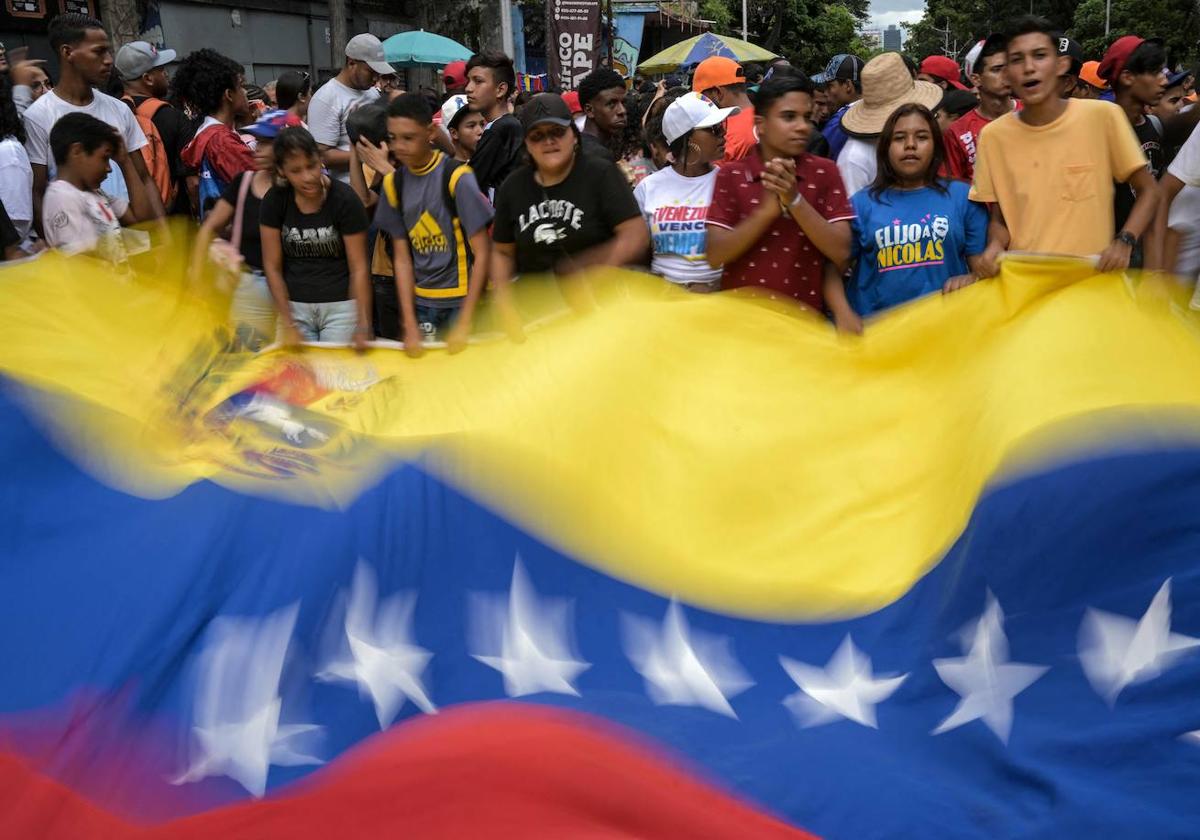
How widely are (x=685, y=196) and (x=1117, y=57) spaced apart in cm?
447

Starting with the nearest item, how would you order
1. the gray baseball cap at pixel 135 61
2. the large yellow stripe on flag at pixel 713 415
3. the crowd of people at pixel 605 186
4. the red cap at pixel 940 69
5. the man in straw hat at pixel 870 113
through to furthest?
the large yellow stripe on flag at pixel 713 415, the crowd of people at pixel 605 186, the man in straw hat at pixel 870 113, the gray baseball cap at pixel 135 61, the red cap at pixel 940 69

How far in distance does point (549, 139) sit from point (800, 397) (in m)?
1.76

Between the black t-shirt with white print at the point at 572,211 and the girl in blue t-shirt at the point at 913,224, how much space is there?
1.01m

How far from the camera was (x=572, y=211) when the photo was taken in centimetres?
510

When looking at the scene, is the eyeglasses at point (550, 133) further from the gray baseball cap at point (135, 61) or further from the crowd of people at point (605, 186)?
the gray baseball cap at point (135, 61)

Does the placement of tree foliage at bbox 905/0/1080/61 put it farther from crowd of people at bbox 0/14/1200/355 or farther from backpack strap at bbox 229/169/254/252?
backpack strap at bbox 229/169/254/252

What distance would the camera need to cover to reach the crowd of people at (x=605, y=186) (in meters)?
4.61

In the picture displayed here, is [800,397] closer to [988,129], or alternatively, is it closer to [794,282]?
[794,282]

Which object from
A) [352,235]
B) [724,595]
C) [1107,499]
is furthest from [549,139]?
[1107,499]

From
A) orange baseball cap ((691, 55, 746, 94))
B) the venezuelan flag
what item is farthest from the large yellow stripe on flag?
orange baseball cap ((691, 55, 746, 94))

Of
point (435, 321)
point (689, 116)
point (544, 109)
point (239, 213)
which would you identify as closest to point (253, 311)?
point (239, 213)

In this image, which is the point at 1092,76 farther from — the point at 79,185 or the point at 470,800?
the point at 470,800

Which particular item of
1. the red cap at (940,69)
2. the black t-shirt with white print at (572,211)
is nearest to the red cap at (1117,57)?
the red cap at (940,69)

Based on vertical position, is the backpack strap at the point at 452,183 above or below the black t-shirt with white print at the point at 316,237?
above
